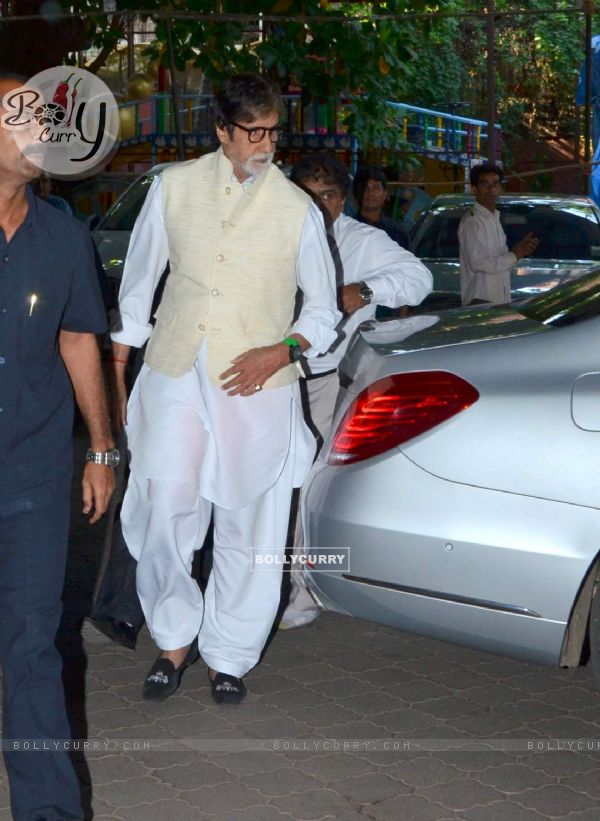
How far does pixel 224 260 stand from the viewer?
431 cm

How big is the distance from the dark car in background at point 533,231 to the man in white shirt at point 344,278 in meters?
4.99

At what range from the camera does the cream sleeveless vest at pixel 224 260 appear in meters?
4.32

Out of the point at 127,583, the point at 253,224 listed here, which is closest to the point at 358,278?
the point at 253,224

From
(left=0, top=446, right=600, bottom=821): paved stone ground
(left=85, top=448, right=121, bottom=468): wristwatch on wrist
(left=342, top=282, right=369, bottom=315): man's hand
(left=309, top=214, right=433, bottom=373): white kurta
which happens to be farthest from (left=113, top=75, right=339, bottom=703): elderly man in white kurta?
(left=85, top=448, right=121, bottom=468): wristwatch on wrist

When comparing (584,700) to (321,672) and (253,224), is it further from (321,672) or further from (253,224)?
(253,224)

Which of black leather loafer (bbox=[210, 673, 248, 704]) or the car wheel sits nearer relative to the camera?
the car wheel

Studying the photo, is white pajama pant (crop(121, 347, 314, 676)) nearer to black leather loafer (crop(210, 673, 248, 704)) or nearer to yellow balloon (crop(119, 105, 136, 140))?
black leather loafer (crop(210, 673, 248, 704))

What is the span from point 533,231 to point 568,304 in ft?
21.1

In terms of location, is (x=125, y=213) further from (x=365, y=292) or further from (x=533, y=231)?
(x=365, y=292)

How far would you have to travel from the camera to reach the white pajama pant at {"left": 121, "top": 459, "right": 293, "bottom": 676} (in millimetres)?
4504

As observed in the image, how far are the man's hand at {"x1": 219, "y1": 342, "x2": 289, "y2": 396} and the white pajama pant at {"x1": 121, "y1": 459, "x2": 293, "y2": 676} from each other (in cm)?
37

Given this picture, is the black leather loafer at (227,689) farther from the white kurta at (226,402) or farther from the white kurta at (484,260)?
the white kurta at (484,260)

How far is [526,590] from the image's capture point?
3861 mm

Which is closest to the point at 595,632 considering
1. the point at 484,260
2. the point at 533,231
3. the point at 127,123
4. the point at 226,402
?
the point at 226,402
